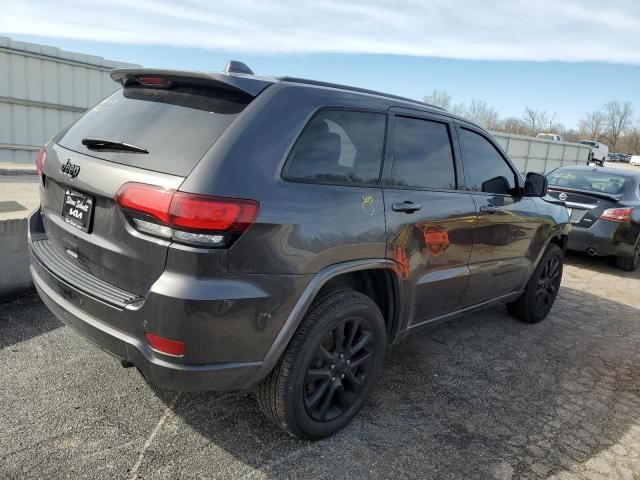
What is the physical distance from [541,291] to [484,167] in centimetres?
171

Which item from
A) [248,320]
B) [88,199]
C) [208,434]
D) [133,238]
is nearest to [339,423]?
[208,434]

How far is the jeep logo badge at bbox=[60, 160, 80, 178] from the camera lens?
2531mm

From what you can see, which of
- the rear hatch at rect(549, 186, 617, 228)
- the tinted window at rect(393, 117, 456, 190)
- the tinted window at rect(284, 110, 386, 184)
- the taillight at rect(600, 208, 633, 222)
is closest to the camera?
the tinted window at rect(284, 110, 386, 184)

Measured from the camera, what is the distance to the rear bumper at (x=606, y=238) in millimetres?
7195

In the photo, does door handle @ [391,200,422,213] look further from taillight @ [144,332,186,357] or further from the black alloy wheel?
taillight @ [144,332,186,357]

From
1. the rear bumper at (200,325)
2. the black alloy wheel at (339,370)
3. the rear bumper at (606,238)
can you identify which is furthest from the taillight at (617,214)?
the rear bumper at (200,325)

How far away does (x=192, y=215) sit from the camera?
207 centimetres

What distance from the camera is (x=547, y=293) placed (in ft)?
16.5

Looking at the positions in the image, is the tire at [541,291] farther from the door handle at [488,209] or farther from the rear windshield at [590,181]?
the rear windshield at [590,181]

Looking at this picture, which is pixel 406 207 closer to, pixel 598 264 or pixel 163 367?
pixel 163 367

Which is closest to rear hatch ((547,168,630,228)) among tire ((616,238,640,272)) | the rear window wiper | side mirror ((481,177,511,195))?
tire ((616,238,640,272))

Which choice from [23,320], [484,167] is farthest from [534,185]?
[23,320]

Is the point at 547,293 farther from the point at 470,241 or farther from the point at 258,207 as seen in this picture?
the point at 258,207

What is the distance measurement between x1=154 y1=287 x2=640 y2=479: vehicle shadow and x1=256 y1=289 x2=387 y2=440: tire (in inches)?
5.7
